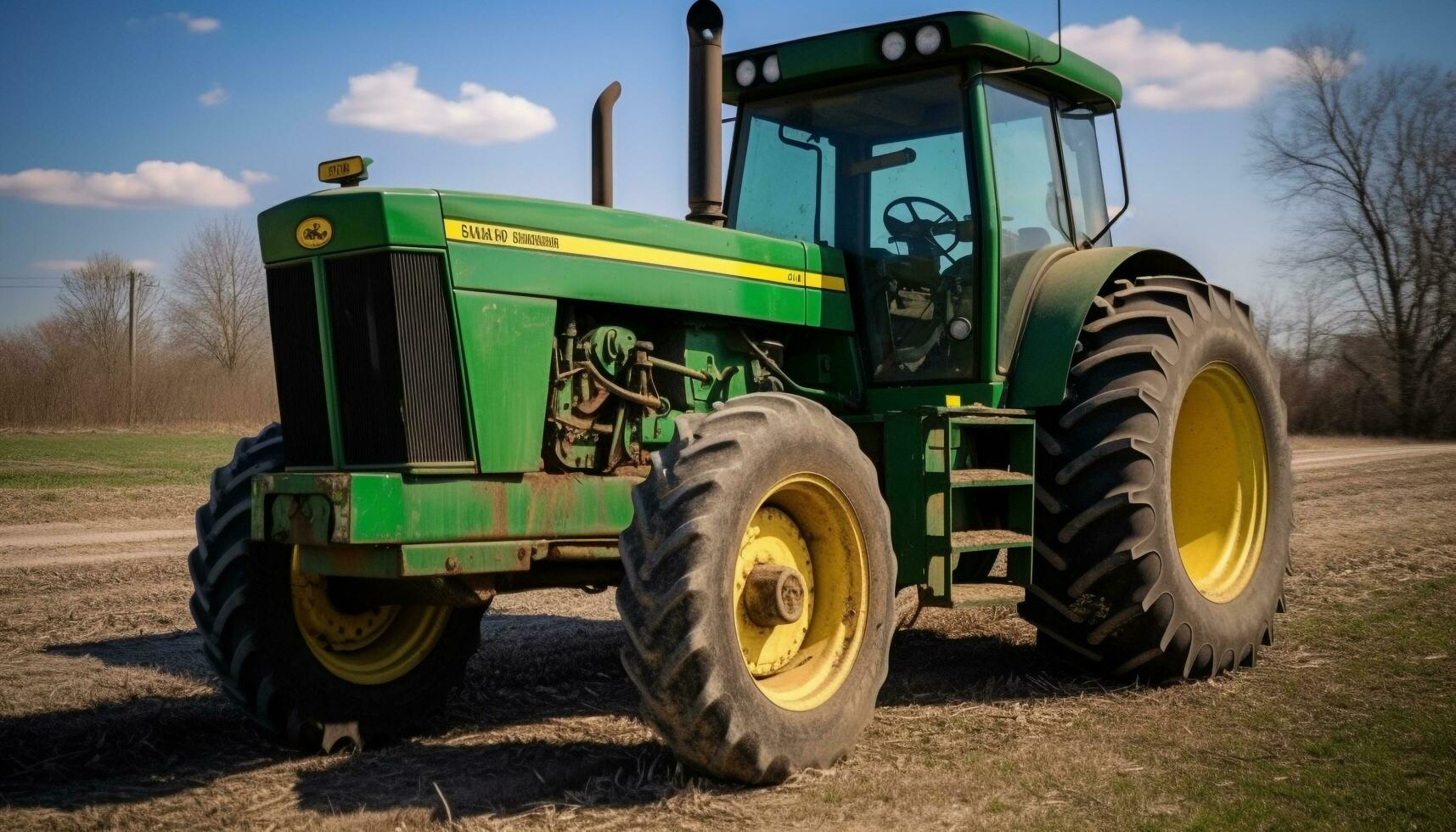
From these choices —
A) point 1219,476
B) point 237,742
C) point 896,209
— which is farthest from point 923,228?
point 237,742

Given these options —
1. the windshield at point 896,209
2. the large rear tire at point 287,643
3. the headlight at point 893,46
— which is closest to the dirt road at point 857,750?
the large rear tire at point 287,643

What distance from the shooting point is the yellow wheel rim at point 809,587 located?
4.36 meters

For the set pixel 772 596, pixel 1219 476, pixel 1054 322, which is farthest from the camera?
pixel 1219 476

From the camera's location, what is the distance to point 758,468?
4.17 m

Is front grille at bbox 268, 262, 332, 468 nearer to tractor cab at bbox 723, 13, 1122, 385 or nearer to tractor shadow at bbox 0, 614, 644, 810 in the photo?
tractor shadow at bbox 0, 614, 644, 810

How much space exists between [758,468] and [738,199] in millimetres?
2520

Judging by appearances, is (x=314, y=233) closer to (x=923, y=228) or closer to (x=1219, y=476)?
(x=923, y=228)

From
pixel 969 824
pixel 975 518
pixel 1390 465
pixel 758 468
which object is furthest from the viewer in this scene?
pixel 1390 465

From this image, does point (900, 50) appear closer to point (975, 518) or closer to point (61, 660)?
point (975, 518)

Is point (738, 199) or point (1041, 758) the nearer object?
point (1041, 758)

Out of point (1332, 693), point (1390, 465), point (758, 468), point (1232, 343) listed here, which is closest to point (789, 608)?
point (758, 468)

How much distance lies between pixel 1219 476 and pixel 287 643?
474 centimetres

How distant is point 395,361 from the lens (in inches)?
173

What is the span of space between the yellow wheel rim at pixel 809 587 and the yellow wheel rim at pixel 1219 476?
8.81 feet
